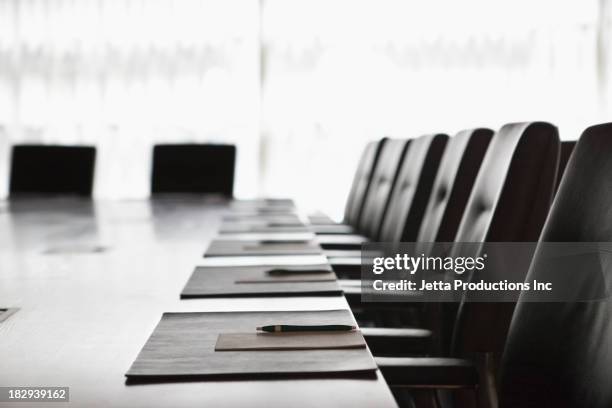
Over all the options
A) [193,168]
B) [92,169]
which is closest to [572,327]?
[193,168]

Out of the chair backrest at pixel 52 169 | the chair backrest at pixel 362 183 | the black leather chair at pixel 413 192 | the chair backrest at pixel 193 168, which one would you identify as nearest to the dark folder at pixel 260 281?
the black leather chair at pixel 413 192

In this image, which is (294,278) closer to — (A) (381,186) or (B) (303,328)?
(B) (303,328)

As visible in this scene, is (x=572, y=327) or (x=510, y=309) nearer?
(x=572, y=327)

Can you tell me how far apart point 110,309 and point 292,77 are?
3.98 metres

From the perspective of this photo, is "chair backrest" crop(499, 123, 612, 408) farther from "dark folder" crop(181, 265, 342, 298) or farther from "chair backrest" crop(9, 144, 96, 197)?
"chair backrest" crop(9, 144, 96, 197)

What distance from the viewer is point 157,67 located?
4.91 metres

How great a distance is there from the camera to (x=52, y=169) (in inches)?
158

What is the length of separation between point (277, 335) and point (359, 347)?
0.39ft

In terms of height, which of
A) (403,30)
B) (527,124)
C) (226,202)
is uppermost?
(403,30)

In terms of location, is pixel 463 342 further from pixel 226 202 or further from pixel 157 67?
pixel 157 67

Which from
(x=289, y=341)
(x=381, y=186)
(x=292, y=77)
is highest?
→ (x=292, y=77)

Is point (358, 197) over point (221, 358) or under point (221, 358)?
under

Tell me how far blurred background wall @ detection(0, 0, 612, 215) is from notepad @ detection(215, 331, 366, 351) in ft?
13.1

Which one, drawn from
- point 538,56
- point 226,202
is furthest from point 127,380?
point 538,56
